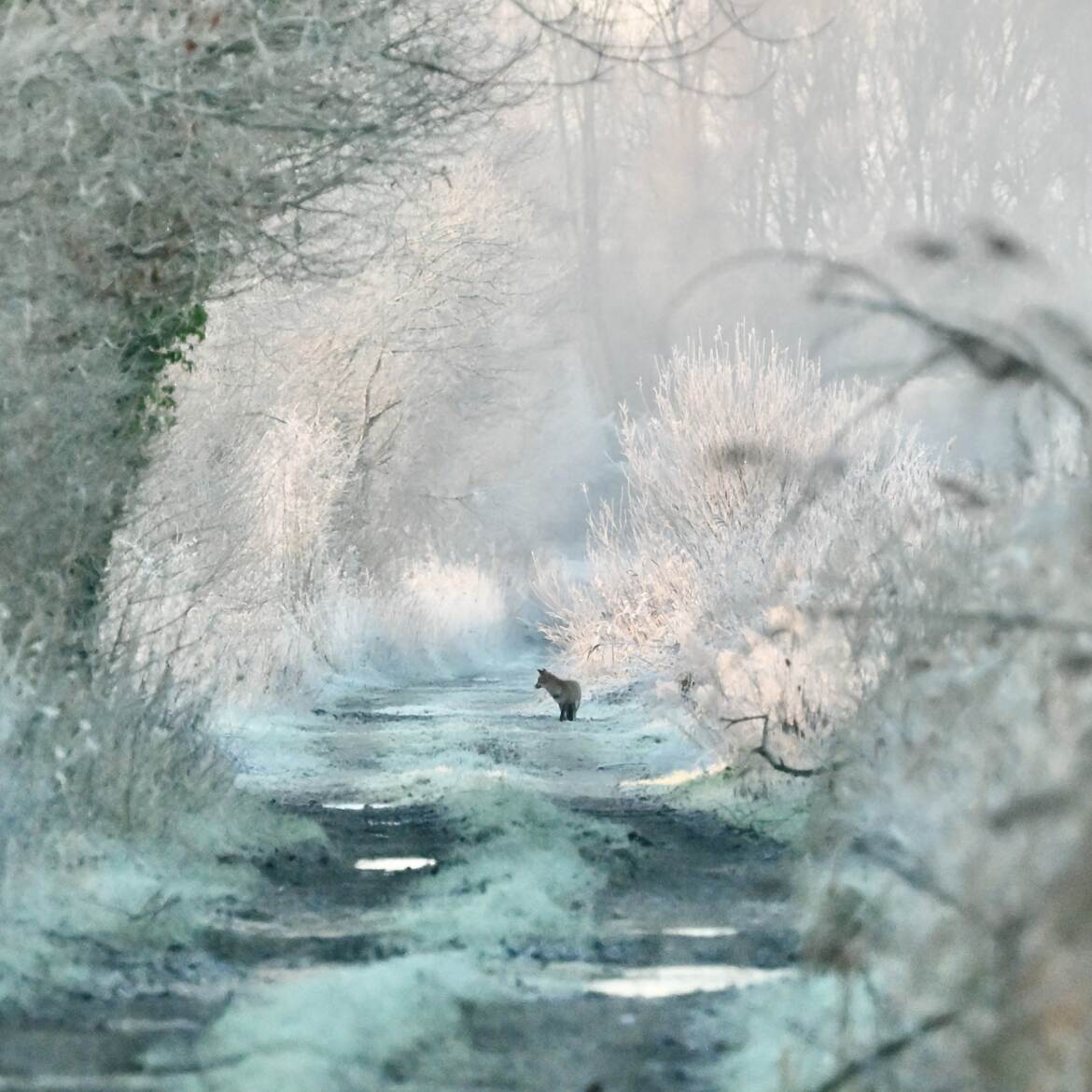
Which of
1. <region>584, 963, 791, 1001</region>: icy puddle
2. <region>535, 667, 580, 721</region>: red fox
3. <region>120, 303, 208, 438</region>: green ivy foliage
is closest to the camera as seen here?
<region>584, 963, 791, 1001</region>: icy puddle

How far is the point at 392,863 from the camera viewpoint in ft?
34.0

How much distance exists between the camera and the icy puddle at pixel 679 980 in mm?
7062

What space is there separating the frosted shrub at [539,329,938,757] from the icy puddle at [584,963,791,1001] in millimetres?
1968

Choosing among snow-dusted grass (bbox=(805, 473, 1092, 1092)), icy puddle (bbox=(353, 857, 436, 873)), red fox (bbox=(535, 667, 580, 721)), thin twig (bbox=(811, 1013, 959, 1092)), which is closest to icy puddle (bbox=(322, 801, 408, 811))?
icy puddle (bbox=(353, 857, 436, 873))

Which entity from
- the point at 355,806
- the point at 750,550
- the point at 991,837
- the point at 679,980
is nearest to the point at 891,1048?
the point at 991,837

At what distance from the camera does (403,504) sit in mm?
39281

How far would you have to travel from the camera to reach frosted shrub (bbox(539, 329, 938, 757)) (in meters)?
12.4

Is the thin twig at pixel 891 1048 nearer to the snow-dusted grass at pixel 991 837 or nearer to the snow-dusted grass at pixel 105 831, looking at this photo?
the snow-dusted grass at pixel 991 837

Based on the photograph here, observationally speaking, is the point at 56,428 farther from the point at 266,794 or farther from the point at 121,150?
the point at 266,794

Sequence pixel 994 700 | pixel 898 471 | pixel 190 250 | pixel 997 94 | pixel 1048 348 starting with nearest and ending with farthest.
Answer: pixel 1048 348
pixel 994 700
pixel 190 250
pixel 898 471
pixel 997 94

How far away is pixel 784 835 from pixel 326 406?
20703 mm

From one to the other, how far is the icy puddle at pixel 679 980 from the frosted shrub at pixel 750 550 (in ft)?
6.46

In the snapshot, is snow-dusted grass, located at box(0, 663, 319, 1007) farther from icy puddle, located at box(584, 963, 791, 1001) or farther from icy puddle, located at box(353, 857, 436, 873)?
icy puddle, located at box(584, 963, 791, 1001)

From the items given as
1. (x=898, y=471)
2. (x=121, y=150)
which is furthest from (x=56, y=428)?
(x=898, y=471)
